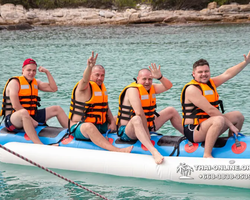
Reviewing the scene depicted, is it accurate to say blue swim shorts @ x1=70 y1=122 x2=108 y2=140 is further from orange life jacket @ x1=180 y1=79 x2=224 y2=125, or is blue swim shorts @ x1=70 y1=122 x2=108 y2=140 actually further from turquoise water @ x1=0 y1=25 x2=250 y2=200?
orange life jacket @ x1=180 y1=79 x2=224 y2=125

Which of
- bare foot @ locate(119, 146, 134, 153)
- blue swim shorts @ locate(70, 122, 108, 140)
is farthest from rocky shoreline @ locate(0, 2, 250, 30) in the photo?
bare foot @ locate(119, 146, 134, 153)

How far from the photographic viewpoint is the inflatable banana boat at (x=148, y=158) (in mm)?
4266

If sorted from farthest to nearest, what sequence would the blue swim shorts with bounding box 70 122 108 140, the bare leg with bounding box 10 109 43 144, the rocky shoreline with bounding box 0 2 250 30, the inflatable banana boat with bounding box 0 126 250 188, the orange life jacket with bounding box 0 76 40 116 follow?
the rocky shoreline with bounding box 0 2 250 30
the orange life jacket with bounding box 0 76 40 116
the bare leg with bounding box 10 109 43 144
the blue swim shorts with bounding box 70 122 108 140
the inflatable banana boat with bounding box 0 126 250 188

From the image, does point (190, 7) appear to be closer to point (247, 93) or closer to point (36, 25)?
point (36, 25)

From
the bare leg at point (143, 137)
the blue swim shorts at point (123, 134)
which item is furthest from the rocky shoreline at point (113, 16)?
the bare leg at point (143, 137)

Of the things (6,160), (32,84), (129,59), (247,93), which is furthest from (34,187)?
(129,59)

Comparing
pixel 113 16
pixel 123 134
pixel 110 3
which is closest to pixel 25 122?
pixel 123 134

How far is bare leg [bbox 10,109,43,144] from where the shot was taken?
5.00 metres

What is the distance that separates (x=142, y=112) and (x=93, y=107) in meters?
0.63

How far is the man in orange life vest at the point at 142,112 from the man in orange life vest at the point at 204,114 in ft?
1.38

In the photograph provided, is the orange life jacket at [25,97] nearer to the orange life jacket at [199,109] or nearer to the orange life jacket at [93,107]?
the orange life jacket at [93,107]

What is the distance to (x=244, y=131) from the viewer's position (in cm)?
642

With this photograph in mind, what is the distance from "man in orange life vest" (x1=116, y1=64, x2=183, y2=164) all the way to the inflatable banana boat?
0.15 m

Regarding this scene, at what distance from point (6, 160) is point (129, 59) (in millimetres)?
10839
